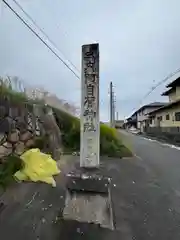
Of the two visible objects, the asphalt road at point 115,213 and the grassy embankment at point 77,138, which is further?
the grassy embankment at point 77,138

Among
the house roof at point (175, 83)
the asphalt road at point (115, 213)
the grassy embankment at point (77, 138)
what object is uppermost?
the house roof at point (175, 83)

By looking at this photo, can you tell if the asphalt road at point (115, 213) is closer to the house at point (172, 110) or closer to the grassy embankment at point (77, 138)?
the grassy embankment at point (77, 138)

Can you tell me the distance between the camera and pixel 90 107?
4691 millimetres

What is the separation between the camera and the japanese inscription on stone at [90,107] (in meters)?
4.59

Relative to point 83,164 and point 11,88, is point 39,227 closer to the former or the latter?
point 83,164

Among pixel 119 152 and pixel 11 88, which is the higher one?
pixel 11 88

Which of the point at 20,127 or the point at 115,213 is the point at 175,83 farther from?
the point at 115,213

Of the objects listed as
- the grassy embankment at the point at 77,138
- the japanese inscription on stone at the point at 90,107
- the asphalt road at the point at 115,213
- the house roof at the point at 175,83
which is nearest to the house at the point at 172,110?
the house roof at the point at 175,83

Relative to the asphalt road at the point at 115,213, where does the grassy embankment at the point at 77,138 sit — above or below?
above

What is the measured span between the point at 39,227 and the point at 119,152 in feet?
20.1

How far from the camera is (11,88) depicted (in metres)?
7.02

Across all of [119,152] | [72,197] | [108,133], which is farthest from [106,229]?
[108,133]

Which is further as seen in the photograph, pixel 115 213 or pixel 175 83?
pixel 175 83

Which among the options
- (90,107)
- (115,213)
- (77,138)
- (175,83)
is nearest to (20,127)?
(90,107)
